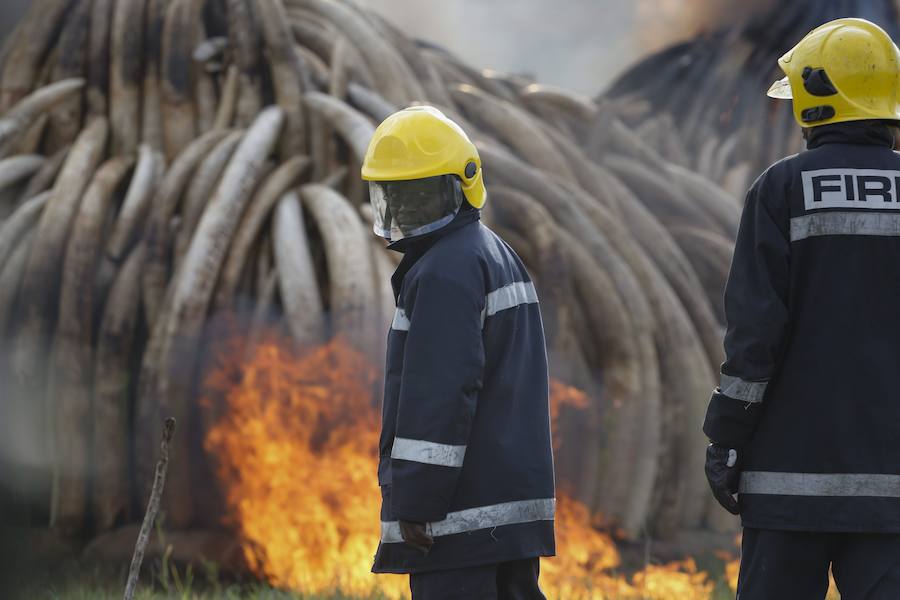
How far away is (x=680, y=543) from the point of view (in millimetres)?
8203

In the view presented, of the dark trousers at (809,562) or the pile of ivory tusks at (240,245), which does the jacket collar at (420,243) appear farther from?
the pile of ivory tusks at (240,245)

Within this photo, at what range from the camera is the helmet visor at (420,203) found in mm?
3586

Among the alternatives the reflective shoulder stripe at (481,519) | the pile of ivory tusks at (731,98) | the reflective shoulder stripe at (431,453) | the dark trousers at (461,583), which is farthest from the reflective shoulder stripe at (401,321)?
the pile of ivory tusks at (731,98)

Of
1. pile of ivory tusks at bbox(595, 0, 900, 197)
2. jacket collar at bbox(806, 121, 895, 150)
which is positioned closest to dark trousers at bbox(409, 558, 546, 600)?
jacket collar at bbox(806, 121, 895, 150)

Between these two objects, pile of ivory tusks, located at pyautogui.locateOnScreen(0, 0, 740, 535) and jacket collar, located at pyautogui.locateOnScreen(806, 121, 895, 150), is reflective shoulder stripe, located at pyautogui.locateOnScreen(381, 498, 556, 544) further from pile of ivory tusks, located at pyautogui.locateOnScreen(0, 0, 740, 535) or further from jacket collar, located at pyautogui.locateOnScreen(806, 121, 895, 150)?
pile of ivory tusks, located at pyautogui.locateOnScreen(0, 0, 740, 535)

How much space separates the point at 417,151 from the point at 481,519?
1120 millimetres

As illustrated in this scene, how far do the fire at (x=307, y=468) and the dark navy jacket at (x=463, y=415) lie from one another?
11.6 ft

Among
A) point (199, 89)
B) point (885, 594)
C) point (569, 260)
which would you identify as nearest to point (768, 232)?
point (885, 594)

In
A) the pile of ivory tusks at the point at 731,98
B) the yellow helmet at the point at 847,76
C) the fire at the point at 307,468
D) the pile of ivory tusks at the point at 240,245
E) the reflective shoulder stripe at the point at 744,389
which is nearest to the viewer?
the reflective shoulder stripe at the point at 744,389

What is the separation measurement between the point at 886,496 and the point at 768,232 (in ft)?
2.71

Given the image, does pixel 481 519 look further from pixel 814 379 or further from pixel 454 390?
pixel 814 379

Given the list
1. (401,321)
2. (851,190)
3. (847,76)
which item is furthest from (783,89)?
(401,321)

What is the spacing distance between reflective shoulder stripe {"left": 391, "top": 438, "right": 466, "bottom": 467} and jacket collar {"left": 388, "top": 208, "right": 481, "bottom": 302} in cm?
52

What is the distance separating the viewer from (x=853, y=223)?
3.43 metres
